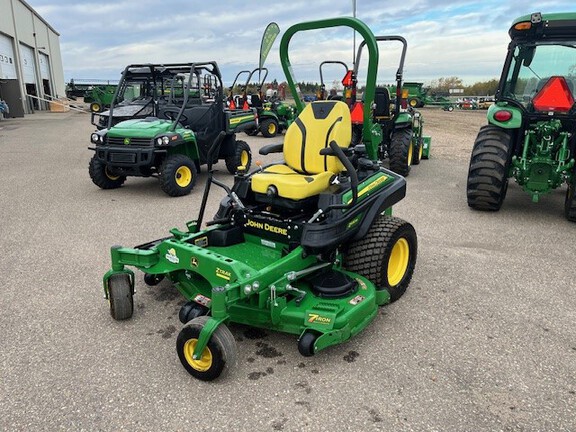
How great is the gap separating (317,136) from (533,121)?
11.6 ft

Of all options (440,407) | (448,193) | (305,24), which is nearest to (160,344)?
(440,407)

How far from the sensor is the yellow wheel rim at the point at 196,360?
2604mm

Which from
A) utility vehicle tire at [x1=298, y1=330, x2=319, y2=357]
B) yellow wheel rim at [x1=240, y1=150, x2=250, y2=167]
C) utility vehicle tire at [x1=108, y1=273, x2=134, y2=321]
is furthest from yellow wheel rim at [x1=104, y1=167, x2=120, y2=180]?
utility vehicle tire at [x1=298, y1=330, x2=319, y2=357]

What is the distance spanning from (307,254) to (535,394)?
1544 millimetres

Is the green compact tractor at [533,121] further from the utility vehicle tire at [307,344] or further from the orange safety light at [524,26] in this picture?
the utility vehicle tire at [307,344]

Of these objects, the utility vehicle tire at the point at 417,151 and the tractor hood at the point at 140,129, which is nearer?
the tractor hood at the point at 140,129

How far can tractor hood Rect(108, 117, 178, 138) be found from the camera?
6.85 meters

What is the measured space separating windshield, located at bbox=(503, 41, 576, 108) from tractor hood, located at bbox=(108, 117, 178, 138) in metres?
4.84

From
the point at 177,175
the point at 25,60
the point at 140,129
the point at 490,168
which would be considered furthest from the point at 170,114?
the point at 25,60

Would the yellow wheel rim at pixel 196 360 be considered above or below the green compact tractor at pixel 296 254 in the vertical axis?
below

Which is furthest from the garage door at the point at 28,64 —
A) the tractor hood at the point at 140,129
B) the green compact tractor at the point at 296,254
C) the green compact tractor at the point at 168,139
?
the green compact tractor at the point at 296,254

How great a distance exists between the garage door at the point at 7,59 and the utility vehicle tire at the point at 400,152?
75.6 feet

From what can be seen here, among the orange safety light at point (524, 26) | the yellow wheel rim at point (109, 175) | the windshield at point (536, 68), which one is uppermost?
the orange safety light at point (524, 26)

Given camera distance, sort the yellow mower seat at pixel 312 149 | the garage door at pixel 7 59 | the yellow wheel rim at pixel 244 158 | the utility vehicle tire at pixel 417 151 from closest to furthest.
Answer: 1. the yellow mower seat at pixel 312 149
2. the yellow wheel rim at pixel 244 158
3. the utility vehicle tire at pixel 417 151
4. the garage door at pixel 7 59
